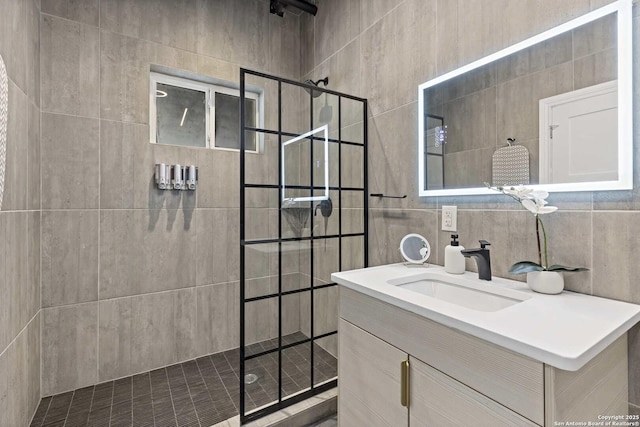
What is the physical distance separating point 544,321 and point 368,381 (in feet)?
2.16

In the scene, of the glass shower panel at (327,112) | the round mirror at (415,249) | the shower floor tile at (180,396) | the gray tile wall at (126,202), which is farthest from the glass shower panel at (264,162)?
the shower floor tile at (180,396)

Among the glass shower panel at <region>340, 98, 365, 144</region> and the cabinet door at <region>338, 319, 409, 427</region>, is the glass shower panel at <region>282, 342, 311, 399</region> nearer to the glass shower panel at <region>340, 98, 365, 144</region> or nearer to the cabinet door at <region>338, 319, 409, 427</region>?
the cabinet door at <region>338, 319, 409, 427</region>

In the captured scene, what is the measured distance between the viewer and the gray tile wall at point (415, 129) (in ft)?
3.24

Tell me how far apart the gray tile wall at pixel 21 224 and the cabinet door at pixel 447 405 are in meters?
1.67

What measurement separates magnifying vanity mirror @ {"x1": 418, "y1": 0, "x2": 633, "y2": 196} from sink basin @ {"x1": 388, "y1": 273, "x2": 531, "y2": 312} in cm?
43

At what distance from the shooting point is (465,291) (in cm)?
124

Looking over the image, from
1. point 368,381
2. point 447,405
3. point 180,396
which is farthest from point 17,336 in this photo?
point 447,405

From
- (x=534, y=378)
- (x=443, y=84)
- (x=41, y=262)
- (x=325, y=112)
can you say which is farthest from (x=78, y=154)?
(x=534, y=378)

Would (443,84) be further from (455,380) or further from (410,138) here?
(455,380)

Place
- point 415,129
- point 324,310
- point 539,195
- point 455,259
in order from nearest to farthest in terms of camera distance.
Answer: point 539,195 < point 455,259 < point 415,129 < point 324,310

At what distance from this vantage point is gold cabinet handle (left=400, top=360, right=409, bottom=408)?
0.98 meters

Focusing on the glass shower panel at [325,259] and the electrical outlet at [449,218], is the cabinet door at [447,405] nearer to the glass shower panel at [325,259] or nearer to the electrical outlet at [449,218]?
the electrical outlet at [449,218]

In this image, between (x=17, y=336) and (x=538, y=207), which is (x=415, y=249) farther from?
(x=17, y=336)

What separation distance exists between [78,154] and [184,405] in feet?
5.78
